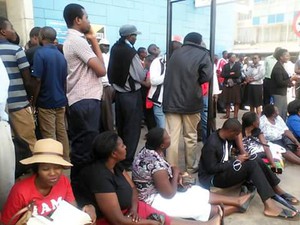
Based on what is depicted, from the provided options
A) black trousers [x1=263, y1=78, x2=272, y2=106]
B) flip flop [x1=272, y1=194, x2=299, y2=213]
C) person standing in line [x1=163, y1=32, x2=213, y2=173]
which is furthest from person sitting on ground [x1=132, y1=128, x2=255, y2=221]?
black trousers [x1=263, y1=78, x2=272, y2=106]

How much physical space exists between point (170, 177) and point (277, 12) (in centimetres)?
2428

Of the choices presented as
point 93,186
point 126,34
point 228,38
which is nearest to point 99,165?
point 93,186

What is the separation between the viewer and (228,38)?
31.8 feet

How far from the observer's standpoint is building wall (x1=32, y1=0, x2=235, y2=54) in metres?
5.77

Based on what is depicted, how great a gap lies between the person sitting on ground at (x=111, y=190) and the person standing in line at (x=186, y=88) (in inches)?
54.6

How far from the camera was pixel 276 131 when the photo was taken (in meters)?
4.04

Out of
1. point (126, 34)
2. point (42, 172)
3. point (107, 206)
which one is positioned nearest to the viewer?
point (42, 172)

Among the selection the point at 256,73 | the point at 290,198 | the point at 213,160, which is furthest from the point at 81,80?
the point at 256,73

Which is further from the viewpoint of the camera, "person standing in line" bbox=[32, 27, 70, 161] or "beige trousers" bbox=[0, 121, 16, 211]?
"person standing in line" bbox=[32, 27, 70, 161]

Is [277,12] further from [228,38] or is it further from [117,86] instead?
[117,86]

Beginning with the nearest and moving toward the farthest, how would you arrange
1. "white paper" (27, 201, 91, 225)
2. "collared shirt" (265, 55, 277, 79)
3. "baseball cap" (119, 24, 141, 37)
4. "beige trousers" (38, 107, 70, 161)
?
Answer: "white paper" (27, 201, 91, 225), "beige trousers" (38, 107, 70, 161), "baseball cap" (119, 24, 141, 37), "collared shirt" (265, 55, 277, 79)

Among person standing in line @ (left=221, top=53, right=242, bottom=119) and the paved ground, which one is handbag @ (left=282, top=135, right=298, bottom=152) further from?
person standing in line @ (left=221, top=53, right=242, bottom=119)

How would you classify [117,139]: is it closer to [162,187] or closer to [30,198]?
[162,187]

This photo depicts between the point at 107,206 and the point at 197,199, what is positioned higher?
the point at 107,206
